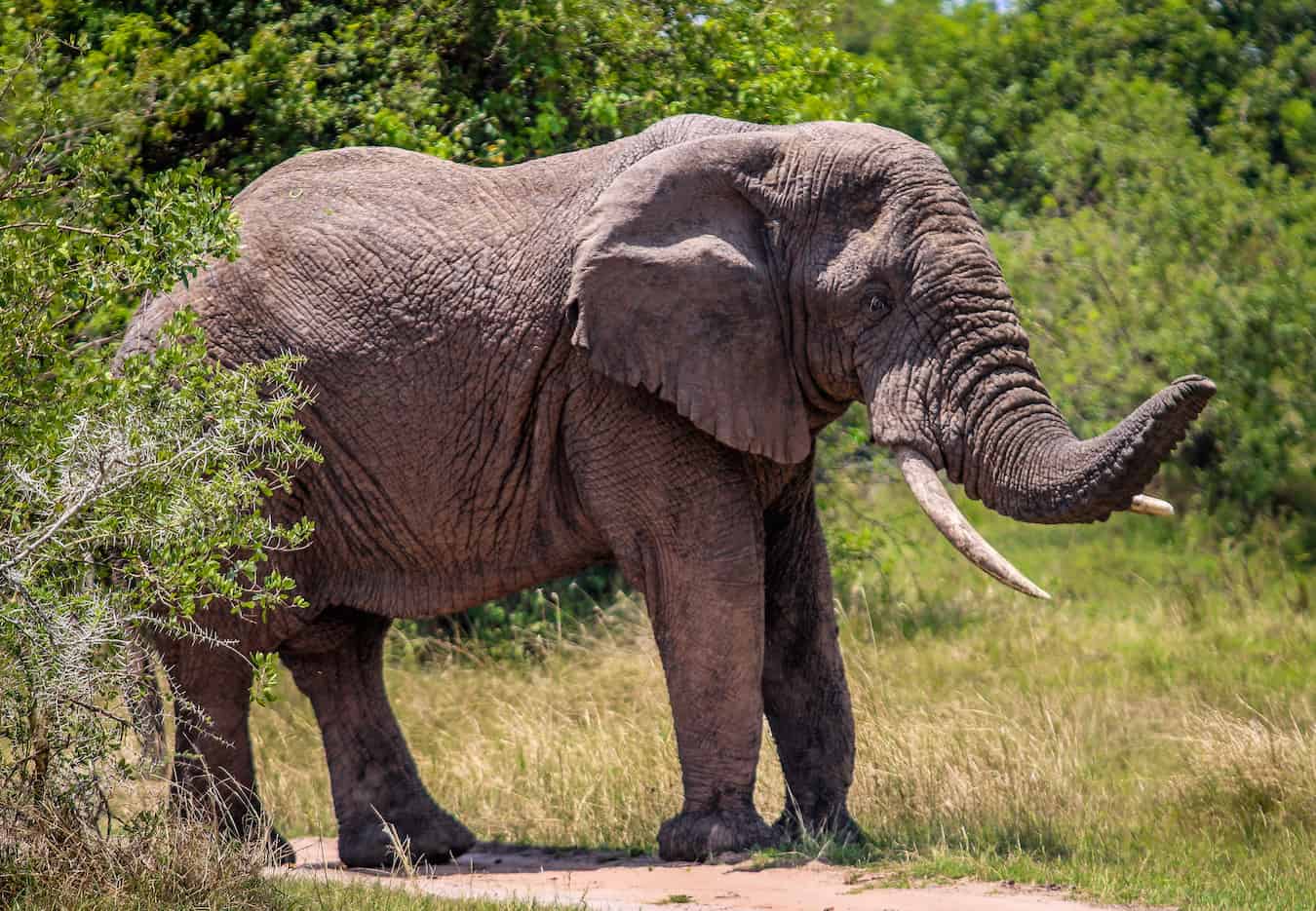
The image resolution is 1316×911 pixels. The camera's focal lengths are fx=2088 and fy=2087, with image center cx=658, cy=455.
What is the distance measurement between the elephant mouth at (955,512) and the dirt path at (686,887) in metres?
1.09

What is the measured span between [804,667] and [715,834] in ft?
3.13

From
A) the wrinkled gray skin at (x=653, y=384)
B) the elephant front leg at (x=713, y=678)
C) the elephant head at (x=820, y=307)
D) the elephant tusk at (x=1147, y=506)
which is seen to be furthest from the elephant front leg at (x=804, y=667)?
the elephant tusk at (x=1147, y=506)

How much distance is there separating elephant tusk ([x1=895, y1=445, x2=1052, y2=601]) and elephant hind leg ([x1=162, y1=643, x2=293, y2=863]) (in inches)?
114

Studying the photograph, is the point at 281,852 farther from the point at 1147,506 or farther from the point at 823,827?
the point at 1147,506

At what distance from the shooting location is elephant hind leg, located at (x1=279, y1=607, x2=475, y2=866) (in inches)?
361

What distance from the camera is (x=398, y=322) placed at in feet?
27.8

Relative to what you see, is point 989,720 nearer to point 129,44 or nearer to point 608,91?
point 608,91

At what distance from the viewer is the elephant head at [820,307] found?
7.76 m

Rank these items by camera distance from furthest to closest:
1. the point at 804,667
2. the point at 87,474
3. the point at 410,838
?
the point at 410,838, the point at 804,667, the point at 87,474

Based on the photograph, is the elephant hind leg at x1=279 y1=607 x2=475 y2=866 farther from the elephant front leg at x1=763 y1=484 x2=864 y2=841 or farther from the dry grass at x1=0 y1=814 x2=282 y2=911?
the dry grass at x1=0 y1=814 x2=282 y2=911

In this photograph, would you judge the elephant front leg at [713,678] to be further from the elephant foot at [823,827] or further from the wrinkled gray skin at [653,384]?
the elephant foot at [823,827]

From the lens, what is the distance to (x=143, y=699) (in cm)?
745

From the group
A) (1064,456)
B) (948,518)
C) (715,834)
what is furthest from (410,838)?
(1064,456)

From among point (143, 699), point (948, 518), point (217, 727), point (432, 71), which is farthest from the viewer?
point (432, 71)
